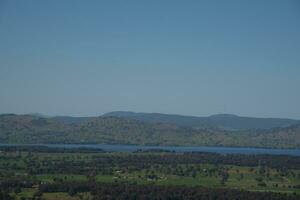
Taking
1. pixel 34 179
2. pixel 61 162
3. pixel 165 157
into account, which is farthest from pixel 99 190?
pixel 165 157

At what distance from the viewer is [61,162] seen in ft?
401

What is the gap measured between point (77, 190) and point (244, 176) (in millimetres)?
38679

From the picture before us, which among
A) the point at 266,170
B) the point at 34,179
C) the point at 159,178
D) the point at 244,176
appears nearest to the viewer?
the point at 34,179

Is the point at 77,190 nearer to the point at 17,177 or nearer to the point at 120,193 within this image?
the point at 120,193

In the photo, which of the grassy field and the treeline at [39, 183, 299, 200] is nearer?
the treeline at [39, 183, 299, 200]

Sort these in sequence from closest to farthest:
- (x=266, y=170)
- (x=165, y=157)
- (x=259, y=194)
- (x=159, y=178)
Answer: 1. (x=259, y=194)
2. (x=159, y=178)
3. (x=266, y=170)
4. (x=165, y=157)

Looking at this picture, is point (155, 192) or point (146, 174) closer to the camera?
point (155, 192)

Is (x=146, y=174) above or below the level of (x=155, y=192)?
above

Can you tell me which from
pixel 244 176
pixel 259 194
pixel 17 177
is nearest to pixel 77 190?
pixel 17 177

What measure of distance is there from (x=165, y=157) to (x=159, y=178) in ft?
140

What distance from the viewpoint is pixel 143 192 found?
75.6 metres

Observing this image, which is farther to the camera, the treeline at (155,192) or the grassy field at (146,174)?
the grassy field at (146,174)

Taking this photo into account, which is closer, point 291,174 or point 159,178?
point 159,178

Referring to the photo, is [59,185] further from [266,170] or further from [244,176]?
[266,170]
